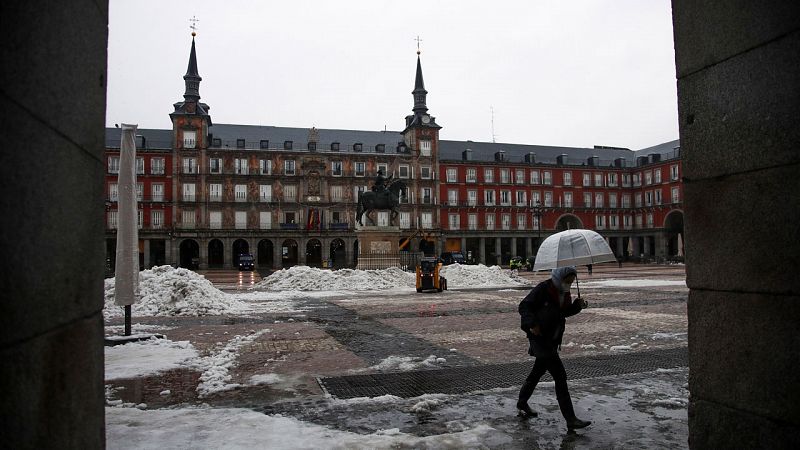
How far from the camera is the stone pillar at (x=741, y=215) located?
9.37 ft

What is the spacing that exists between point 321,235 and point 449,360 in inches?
2106

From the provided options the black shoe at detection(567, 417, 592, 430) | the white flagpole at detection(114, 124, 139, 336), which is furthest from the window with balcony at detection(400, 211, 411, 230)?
the black shoe at detection(567, 417, 592, 430)

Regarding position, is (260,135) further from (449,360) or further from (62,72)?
(62,72)

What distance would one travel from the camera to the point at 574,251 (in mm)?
5977

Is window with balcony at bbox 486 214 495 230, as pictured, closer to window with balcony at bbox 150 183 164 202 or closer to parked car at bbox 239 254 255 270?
parked car at bbox 239 254 255 270

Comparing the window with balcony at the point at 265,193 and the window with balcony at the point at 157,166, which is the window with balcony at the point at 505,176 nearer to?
the window with balcony at the point at 265,193

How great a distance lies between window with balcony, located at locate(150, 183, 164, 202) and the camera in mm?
57028

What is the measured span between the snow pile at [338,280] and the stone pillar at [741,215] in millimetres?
19643

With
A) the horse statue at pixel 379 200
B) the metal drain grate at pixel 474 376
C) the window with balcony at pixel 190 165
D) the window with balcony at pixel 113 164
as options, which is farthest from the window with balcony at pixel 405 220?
the metal drain grate at pixel 474 376

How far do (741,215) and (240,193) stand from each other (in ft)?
195

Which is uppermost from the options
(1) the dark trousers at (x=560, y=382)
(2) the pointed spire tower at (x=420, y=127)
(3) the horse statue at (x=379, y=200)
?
(2) the pointed spire tower at (x=420, y=127)

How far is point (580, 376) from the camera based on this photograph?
654 centimetres

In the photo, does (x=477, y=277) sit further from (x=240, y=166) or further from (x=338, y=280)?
(x=240, y=166)

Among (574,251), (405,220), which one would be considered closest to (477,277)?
(574,251)
